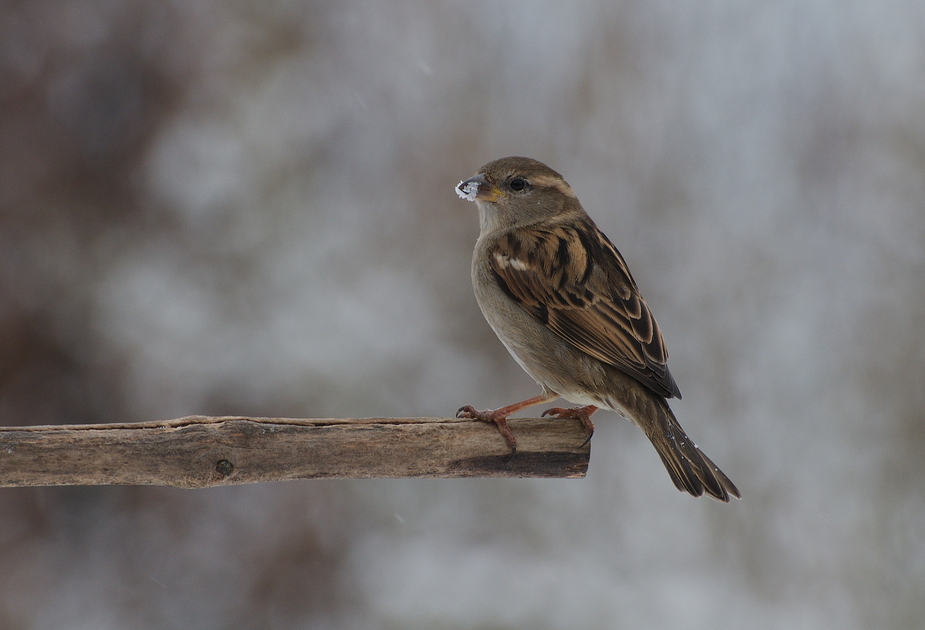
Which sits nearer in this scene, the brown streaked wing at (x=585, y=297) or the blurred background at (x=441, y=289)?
the brown streaked wing at (x=585, y=297)

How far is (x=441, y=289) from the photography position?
518cm

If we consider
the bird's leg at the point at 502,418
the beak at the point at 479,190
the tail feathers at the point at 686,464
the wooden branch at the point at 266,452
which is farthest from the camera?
the beak at the point at 479,190

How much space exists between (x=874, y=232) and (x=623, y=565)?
265cm

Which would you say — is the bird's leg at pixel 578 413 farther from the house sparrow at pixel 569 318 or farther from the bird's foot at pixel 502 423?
the bird's foot at pixel 502 423

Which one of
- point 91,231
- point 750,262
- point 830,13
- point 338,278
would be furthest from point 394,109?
point 830,13

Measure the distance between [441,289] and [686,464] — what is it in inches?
103

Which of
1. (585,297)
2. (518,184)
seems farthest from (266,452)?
(518,184)

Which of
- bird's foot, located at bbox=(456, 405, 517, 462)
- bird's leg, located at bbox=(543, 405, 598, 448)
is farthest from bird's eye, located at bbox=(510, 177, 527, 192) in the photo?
bird's foot, located at bbox=(456, 405, 517, 462)

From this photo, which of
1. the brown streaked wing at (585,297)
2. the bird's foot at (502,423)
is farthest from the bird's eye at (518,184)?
the bird's foot at (502,423)

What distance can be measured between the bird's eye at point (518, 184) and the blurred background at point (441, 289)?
168cm

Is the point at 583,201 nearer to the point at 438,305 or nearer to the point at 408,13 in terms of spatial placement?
the point at 438,305

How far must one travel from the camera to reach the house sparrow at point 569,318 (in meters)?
2.97

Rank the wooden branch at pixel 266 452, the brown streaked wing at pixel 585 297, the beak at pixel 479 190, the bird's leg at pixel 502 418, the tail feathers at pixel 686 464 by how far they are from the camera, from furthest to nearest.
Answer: the beak at pixel 479 190
the brown streaked wing at pixel 585 297
the bird's leg at pixel 502 418
the tail feathers at pixel 686 464
the wooden branch at pixel 266 452

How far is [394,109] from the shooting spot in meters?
5.28
